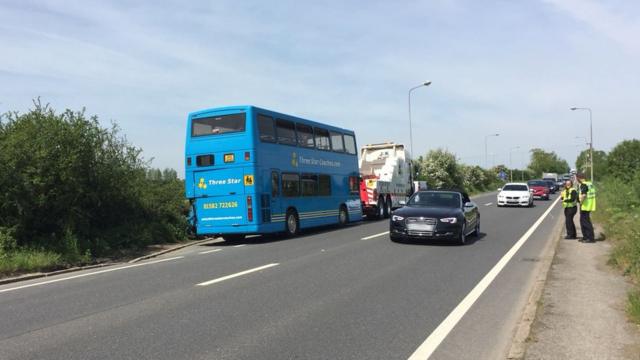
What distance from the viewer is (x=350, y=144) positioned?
965 inches

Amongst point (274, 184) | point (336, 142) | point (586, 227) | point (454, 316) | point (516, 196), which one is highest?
point (336, 142)

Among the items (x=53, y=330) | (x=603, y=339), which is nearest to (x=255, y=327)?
(x=53, y=330)

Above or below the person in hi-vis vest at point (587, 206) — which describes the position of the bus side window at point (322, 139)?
above

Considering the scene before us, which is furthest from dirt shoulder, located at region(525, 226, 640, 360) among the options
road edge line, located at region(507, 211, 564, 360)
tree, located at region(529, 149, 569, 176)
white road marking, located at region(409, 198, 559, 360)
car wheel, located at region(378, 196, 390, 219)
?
tree, located at region(529, 149, 569, 176)

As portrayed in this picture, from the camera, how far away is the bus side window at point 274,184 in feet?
58.3

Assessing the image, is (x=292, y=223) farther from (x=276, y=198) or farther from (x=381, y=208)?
(x=381, y=208)

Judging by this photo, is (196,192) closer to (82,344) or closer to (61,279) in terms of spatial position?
(61,279)

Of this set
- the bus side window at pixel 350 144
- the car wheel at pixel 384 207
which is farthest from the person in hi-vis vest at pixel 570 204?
the car wheel at pixel 384 207

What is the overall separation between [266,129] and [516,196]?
2153 cm

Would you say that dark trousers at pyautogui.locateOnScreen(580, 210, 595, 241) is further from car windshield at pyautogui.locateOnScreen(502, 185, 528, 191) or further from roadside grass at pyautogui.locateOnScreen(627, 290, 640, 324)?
car windshield at pyautogui.locateOnScreen(502, 185, 528, 191)

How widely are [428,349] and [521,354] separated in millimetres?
861

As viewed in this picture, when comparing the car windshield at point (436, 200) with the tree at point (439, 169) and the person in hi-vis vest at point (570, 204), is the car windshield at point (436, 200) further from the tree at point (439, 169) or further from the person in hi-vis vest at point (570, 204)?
the tree at point (439, 169)

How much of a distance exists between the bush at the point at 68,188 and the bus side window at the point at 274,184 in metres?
3.78

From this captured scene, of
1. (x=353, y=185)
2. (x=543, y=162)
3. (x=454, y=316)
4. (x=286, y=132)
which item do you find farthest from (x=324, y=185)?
(x=543, y=162)
